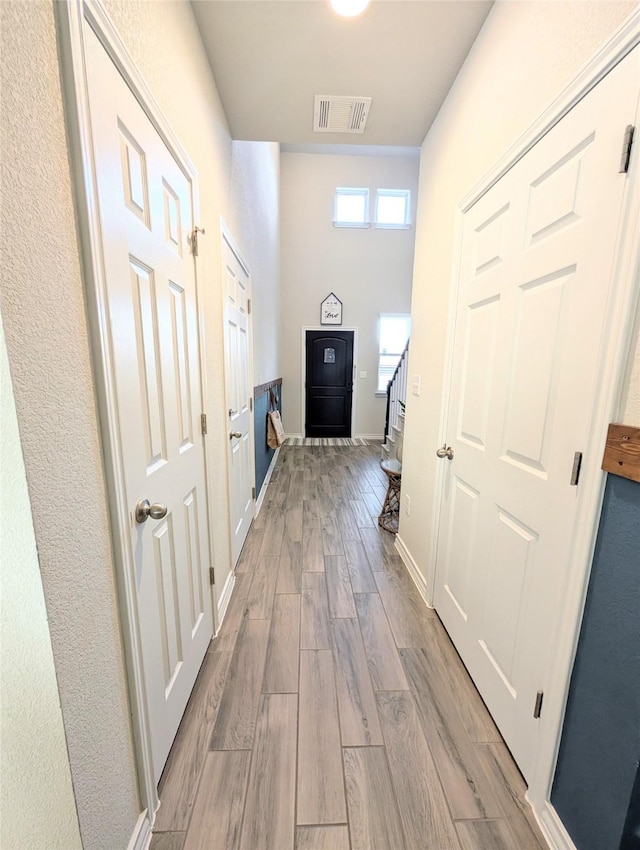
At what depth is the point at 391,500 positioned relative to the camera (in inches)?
115

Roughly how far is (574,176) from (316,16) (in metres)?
1.26

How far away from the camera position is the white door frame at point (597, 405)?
2.56 ft

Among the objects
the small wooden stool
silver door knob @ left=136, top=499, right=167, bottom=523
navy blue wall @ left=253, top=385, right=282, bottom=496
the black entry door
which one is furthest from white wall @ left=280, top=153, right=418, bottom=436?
silver door knob @ left=136, top=499, right=167, bottom=523

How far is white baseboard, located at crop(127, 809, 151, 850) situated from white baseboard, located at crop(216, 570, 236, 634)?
79cm

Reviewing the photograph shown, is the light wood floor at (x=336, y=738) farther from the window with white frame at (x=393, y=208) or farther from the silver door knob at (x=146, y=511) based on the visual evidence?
the window with white frame at (x=393, y=208)

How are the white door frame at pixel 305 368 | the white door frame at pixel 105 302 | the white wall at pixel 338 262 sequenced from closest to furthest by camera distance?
the white door frame at pixel 105 302, the white wall at pixel 338 262, the white door frame at pixel 305 368

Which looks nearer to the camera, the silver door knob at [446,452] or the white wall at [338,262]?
the silver door knob at [446,452]

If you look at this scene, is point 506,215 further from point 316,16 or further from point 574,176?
point 316,16

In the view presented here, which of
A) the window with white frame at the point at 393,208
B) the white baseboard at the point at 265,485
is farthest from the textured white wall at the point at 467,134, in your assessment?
the window with white frame at the point at 393,208

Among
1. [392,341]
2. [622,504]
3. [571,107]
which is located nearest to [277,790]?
[622,504]

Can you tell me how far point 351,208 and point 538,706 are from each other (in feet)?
22.9

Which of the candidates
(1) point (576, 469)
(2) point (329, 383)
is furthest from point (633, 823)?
(2) point (329, 383)

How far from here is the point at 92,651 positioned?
0.76 meters

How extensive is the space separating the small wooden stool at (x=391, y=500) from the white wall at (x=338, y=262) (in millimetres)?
3668
